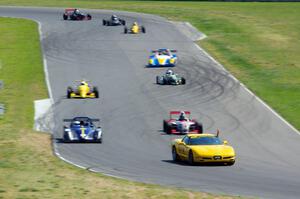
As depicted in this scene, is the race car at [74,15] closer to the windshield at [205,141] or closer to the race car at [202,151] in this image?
the race car at [202,151]

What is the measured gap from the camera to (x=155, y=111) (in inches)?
1970

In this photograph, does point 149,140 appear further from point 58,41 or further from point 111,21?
point 111,21

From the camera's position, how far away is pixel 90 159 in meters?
35.8

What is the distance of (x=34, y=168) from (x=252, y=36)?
52.5 m

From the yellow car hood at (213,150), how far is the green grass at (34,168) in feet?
16.4

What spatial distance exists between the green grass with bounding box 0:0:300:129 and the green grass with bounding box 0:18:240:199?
545 inches

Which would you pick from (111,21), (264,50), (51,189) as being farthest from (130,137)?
(111,21)

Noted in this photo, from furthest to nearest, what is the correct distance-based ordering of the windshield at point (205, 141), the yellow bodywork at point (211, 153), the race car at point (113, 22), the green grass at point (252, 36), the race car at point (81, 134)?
the race car at point (113, 22)
the green grass at point (252, 36)
the race car at point (81, 134)
the windshield at point (205, 141)
the yellow bodywork at point (211, 153)

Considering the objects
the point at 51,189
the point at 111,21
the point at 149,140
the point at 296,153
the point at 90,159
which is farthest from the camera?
the point at 111,21

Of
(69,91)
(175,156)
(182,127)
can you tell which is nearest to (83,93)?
(69,91)

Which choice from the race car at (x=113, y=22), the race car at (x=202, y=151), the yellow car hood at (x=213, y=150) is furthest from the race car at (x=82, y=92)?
the race car at (x=113, y=22)

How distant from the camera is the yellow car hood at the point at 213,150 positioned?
34.5 metres

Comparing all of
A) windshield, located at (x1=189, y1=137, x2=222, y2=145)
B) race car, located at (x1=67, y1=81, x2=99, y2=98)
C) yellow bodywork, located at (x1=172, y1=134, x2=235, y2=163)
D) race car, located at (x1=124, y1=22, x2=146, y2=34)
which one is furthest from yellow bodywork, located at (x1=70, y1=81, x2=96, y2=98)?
race car, located at (x1=124, y1=22, x2=146, y2=34)

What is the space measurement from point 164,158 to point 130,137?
18.9ft
